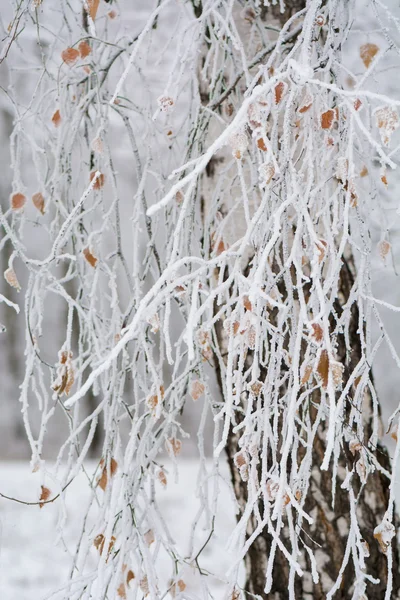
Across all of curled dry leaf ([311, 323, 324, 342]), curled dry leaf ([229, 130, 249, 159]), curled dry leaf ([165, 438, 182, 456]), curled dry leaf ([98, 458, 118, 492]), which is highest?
curled dry leaf ([229, 130, 249, 159])

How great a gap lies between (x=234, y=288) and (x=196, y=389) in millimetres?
544

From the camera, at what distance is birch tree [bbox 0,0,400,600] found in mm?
1045

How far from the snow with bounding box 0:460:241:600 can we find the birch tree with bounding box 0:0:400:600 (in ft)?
9.28

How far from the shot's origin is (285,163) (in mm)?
1137

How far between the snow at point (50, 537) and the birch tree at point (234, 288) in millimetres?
2827

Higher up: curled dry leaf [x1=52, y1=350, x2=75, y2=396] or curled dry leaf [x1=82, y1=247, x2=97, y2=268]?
curled dry leaf [x1=82, y1=247, x2=97, y2=268]

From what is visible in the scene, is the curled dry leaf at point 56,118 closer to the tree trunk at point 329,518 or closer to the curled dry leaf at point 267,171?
the tree trunk at point 329,518

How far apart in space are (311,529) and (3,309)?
1298cm

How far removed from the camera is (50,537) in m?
7.05

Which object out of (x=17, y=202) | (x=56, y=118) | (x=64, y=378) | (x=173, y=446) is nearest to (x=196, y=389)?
(x=173, y=446)

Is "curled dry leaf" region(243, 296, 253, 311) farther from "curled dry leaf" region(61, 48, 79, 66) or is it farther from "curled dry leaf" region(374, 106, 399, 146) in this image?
"curled dry leaf" region(61, 48, 79, 66)

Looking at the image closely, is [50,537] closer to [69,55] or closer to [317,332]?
[69,55]

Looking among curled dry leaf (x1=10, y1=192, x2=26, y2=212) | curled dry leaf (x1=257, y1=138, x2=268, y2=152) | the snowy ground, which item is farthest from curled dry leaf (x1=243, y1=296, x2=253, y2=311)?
the snowy ground

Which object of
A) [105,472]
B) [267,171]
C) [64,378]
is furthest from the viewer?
[105,472]
